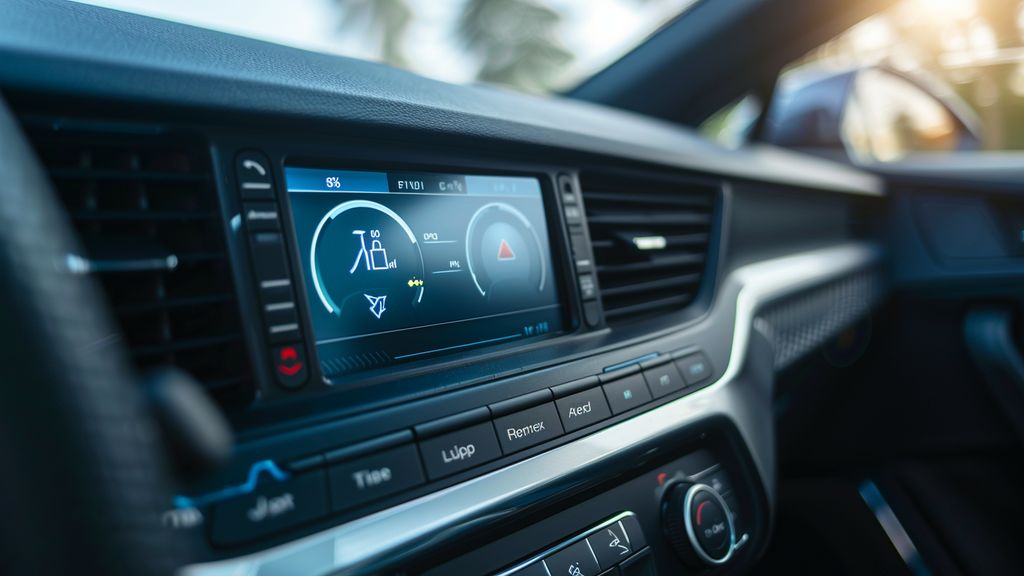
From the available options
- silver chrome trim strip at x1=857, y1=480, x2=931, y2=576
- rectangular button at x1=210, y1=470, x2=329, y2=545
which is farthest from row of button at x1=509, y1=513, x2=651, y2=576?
silver chrome trim strip at x1=857, y1=480, x2=931, y2=576

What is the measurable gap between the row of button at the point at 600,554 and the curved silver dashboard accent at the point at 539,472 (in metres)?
0.09

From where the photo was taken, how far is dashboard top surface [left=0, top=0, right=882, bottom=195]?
642 millimetres

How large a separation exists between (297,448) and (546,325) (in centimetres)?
47

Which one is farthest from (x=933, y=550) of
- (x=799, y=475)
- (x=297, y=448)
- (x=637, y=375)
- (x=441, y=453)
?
(x=297, y=448)

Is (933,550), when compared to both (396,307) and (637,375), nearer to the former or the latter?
(637,375)

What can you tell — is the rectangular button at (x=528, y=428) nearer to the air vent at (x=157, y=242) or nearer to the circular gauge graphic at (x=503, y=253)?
the circular gauge graphic at (x=503, y=253)

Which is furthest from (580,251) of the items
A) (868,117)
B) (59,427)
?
(868,117)

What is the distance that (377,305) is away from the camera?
2.89 ft

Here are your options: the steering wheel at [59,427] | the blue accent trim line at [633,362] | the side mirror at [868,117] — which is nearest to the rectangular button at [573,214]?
the blue accent trim line at [633,362]

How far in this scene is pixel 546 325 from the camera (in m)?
1.10

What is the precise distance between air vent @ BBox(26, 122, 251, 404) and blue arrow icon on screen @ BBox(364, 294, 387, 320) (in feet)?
0.58

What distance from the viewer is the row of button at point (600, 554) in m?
0.89

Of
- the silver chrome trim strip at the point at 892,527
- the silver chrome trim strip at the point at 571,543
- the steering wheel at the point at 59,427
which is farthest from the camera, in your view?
the silver chrome trim strip at the point at 892,527

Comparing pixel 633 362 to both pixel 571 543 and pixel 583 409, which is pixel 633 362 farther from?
pixel 571 543
